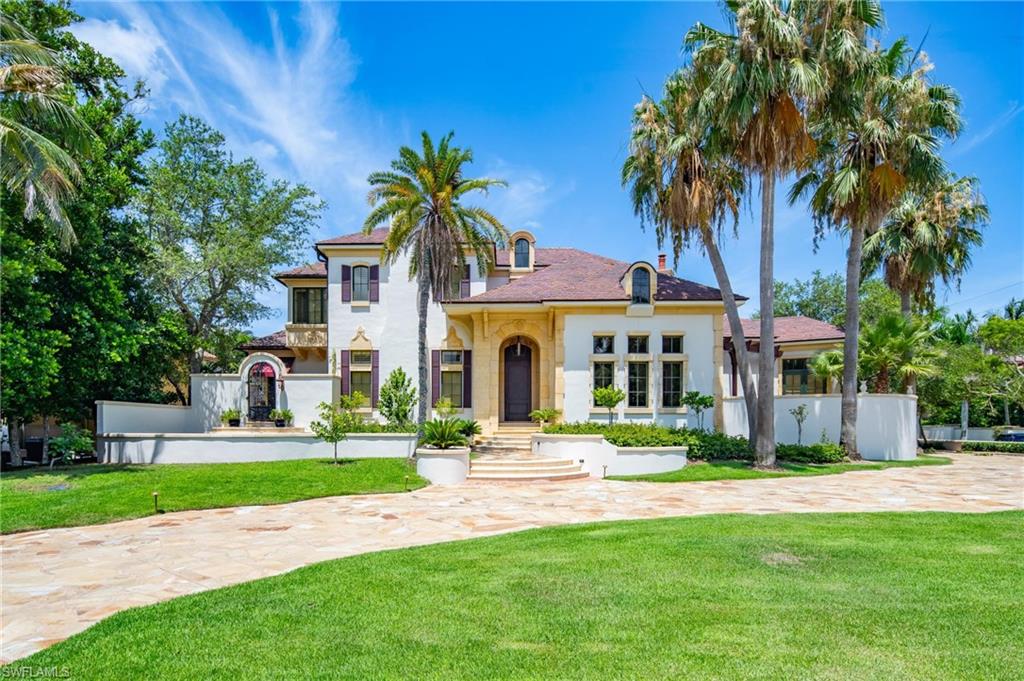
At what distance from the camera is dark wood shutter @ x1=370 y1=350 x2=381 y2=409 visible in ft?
72.3

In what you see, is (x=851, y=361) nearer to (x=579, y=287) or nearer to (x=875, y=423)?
(x=875, y=423)

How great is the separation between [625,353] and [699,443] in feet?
14.2

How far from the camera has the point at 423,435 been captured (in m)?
17.2

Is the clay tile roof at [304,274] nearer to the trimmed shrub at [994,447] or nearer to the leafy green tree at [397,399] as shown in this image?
the leafy green tree at [397,399]

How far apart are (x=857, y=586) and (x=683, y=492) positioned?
7.73 metres

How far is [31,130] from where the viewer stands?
12.2m

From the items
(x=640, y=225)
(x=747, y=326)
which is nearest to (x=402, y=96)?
(x=640, y=225)

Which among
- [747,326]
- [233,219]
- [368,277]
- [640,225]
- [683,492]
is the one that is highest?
[233,219]

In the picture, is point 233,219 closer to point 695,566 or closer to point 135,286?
point 135,286

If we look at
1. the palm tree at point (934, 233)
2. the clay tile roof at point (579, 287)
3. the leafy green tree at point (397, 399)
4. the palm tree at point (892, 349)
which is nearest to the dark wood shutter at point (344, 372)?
the leafy green tree at point (397, 399)

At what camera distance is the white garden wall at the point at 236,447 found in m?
17.1

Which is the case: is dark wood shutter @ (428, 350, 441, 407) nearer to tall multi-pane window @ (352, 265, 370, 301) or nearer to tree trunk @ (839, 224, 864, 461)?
tall multi-pane window @ (352, 265, 370, 301)

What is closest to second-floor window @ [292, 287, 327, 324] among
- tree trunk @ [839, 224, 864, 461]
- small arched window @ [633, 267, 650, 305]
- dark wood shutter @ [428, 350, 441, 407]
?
dark wood shutter @ [428, 350, 441, 407]

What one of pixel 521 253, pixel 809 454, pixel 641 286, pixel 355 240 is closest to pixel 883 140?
pixel 641 286
